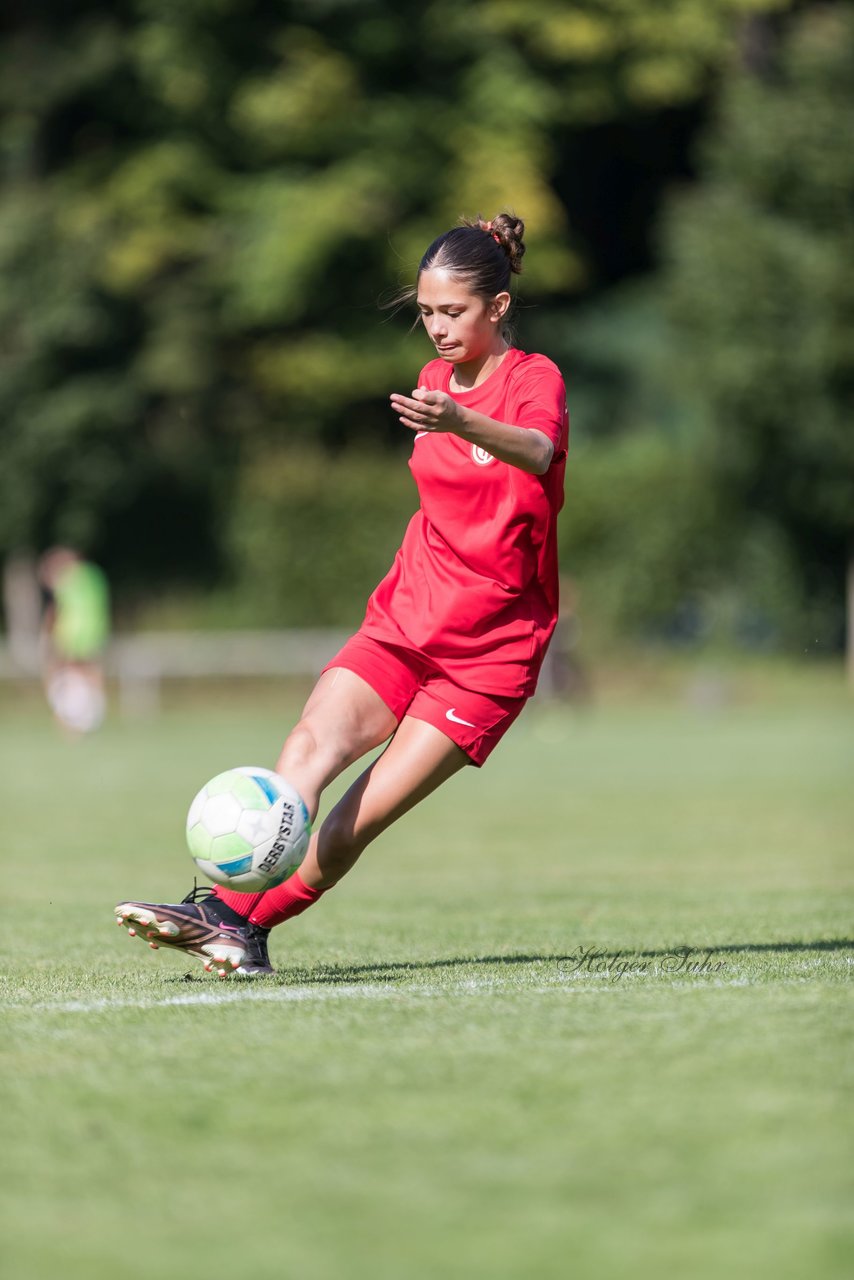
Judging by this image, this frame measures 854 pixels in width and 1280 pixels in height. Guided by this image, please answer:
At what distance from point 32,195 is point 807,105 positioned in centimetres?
1287

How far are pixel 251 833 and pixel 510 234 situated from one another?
187cm

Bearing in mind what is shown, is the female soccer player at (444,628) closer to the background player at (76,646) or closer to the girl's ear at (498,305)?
the girl's ear at (498,305)

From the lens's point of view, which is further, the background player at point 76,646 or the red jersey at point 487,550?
the background player at point 76,646

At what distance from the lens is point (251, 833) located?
546 cm

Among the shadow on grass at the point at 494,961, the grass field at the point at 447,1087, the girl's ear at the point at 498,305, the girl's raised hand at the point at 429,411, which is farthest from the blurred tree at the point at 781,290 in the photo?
the girl's raised hand at the point at 429,411

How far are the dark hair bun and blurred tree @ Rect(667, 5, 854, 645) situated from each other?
25216 millimetres

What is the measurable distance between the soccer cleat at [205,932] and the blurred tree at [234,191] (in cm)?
2851

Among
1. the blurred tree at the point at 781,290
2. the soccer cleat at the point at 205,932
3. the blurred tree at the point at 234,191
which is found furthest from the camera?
the blurred tree at the point at 234,191

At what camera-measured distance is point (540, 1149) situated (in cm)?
358

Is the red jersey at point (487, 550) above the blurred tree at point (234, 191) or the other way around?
the other way around

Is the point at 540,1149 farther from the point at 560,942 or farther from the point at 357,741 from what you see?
the point at 560,942

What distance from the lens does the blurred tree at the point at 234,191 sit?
112 feet

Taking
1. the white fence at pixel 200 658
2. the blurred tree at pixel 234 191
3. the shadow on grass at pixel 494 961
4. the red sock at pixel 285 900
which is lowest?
the white fence at pixel 200 658

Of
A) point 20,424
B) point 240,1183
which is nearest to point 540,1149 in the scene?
point 240,1183
